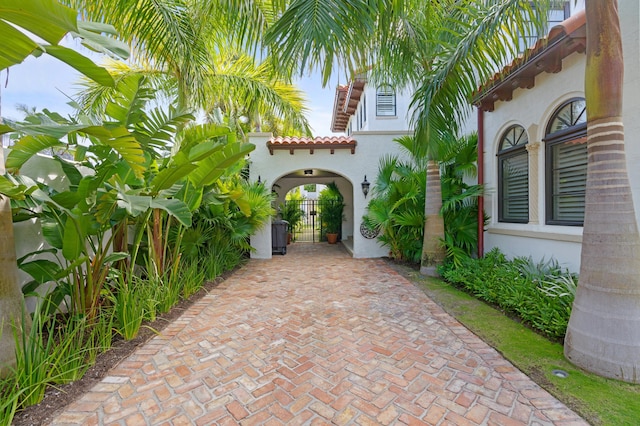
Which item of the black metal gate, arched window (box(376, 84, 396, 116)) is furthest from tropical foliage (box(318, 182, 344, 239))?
arched window (box(376, 84, 396, 116))

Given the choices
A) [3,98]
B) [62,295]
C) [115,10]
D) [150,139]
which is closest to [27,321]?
[62,295]

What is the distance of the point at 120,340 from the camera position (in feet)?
12.7

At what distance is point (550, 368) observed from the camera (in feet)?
10.3

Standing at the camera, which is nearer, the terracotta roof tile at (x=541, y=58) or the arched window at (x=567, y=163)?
the terracotta roof tile at (x=541, y=58)

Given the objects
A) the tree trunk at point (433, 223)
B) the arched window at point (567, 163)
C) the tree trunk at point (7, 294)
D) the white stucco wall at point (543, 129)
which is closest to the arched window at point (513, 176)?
the white stucco wall at point (543, 129)

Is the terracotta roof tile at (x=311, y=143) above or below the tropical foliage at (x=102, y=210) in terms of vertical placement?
above

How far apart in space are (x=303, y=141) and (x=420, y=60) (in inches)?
183

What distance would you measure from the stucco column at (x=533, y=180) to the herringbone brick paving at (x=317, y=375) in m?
3.17

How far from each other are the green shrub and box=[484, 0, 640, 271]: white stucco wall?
1.36ft

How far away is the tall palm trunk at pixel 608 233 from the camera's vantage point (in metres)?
2.87

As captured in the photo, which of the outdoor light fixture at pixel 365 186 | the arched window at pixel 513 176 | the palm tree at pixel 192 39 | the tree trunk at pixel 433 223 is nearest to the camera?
the palm tree at pixel 192 39

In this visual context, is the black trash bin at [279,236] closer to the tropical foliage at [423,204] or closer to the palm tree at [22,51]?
the tropical foliage at [423,204]

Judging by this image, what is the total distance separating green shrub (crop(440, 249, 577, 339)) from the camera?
3.98 m

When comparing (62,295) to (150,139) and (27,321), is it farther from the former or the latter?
(150,139)
